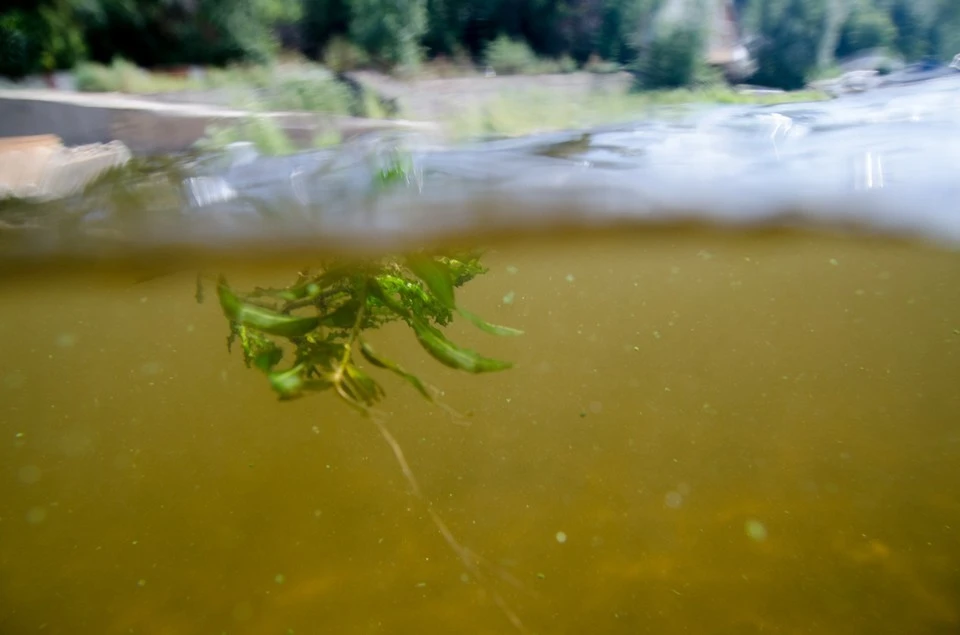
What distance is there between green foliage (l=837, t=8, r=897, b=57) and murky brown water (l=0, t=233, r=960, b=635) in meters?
1.13

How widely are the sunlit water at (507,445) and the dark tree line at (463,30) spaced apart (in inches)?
12.5

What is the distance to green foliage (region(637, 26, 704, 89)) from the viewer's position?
5.09 feet

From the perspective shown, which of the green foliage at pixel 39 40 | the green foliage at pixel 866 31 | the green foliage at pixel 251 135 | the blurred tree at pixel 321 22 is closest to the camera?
the green foliage at pixel 39 40

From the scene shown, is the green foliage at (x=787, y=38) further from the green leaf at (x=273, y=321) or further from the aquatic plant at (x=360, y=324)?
the green leaf at (x=273, y=321)

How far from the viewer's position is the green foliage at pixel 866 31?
1.62m

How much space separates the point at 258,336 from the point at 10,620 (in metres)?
1.11

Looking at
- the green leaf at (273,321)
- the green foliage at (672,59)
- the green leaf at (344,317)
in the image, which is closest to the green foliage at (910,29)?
the green foliage at (672,59)

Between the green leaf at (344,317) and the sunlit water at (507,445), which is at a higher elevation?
the green leaf at (344,317)

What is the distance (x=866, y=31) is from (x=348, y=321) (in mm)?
1851

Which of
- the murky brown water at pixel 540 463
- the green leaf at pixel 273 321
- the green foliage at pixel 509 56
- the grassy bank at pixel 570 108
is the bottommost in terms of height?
the murky brown water at pixel 540 463

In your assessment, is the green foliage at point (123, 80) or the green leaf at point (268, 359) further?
the green leaf at point (268, 359)

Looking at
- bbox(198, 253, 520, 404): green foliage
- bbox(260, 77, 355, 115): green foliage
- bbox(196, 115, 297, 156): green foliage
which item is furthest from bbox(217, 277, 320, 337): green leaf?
bbox(260, 77, 355, 115): green foliage

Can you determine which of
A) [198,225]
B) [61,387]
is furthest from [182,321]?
[198,225]

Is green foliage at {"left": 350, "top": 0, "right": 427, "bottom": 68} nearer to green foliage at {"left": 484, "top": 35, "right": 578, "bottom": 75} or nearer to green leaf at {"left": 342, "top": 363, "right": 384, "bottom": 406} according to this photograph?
green foliage at {"left": 484, "top": 35, "right": 578, "bottom": 75}
